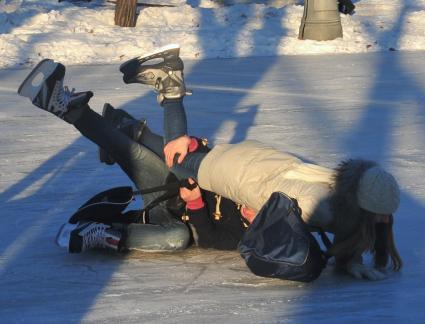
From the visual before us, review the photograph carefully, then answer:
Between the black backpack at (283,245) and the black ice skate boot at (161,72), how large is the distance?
4.37 feet

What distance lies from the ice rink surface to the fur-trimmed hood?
273mm

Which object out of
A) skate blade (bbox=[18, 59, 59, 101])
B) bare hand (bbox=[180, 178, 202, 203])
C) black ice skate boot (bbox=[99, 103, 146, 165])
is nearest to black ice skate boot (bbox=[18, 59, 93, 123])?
skate blade (bbox=[18, 59, 59, 101])

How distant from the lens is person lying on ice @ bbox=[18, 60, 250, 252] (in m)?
4.73

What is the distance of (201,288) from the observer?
4238 mm

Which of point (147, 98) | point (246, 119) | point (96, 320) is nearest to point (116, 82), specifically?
point (147, 98)

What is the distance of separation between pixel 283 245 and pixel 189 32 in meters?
12.0

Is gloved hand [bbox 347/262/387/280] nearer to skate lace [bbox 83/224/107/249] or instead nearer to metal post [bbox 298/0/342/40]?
skate lace [bbox 83/224/107/249]

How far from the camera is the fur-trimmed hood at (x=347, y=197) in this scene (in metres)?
4.05

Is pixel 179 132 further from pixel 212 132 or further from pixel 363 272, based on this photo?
pixel 212 132

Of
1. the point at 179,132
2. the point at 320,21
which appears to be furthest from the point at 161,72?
the point at 320,21

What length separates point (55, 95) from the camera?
17.2ft

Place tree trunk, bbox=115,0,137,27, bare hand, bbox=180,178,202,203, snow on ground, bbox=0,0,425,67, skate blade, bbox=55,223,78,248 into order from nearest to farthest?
1. bare hand, bbox=180,178,202,203
2. skate blade, bbox=55,223,78,248
3. snow on ground, bbox=0,0,425,67
4. tree trunk, bbox=115,0,137,27

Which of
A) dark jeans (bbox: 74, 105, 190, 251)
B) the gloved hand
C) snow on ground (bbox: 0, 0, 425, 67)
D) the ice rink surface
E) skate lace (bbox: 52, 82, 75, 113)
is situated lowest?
snow on ground (bbox: 0, 0, 425, 67)

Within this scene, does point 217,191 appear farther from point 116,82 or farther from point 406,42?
point 406,42
